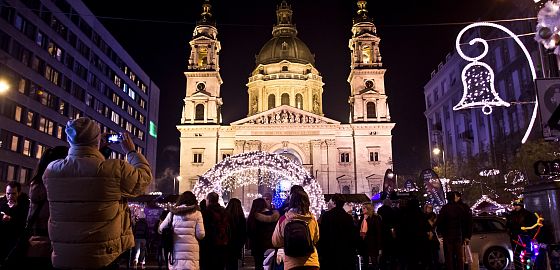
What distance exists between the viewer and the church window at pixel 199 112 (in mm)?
57094

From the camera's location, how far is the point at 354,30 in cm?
6000

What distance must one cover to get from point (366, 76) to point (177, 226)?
53748mm

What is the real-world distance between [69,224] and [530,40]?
37.5 meters

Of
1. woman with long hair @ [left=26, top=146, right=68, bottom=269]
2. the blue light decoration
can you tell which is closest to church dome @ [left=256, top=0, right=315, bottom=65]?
the blue light decoration

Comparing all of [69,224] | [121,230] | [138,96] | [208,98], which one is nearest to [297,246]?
[121,230]

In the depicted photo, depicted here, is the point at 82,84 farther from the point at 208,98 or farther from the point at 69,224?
the point at 69,224

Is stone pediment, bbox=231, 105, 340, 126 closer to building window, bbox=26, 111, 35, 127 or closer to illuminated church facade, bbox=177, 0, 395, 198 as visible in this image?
illuminated church facade, bbox=177, 0, 395, 198

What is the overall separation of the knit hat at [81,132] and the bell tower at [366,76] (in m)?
53.9

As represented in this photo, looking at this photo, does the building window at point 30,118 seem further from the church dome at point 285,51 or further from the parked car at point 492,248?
the parked car at point 492,248

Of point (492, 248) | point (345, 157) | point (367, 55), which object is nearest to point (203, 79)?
point (345, 157)

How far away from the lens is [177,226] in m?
6.75

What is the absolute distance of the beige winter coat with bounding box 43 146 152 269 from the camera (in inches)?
137

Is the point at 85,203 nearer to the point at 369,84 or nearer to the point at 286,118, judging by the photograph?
the point at 286,118

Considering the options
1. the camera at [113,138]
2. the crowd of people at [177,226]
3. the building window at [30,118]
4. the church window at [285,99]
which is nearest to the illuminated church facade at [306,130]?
the church window at [285,99]
